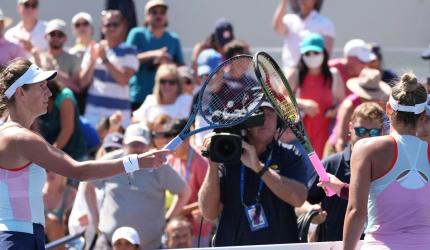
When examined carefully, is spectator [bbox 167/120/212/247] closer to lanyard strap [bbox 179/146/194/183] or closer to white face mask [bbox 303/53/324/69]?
lanyard strap [bbox 179/146/194/183]

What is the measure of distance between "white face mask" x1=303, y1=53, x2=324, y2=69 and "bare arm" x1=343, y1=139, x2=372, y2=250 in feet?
14.7

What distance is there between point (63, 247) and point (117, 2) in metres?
4.50

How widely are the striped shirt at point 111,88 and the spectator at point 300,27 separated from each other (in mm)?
1530

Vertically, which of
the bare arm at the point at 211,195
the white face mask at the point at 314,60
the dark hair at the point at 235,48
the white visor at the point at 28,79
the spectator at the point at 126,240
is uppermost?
the white visor at the point at 28,79

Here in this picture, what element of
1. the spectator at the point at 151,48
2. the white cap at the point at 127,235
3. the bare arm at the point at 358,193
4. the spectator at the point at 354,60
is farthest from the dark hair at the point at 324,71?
the bare arm at the point at 358,193

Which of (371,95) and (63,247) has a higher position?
(371,95)

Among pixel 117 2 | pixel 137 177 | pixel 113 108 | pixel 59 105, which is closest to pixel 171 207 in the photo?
pixel 137 177

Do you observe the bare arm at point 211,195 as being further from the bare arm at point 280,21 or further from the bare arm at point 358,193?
the bare arm at point 280,21

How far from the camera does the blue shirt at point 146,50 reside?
9.98 meters

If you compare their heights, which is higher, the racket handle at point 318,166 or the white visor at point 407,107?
the white visor at point 407,107

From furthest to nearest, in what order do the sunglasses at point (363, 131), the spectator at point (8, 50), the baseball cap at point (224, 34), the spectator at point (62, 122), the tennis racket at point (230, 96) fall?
the baseball cap at point (224, 34), the spectator at point (8, 50), the spectator at point (62, 122), the sunglasses at point (363, 131), the tennis racket at point (230, 96)

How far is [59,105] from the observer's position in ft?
28.4

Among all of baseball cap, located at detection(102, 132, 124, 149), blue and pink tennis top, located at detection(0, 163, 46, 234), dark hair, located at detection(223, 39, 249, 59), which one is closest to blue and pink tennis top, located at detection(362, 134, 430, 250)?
blue and pink tennis top, located at detection(0, 163, 46, 234)

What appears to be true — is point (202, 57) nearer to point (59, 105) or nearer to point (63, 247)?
point (59, 105)
